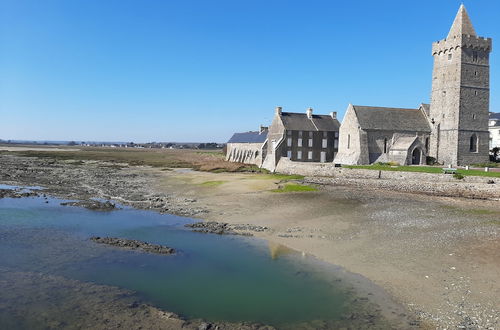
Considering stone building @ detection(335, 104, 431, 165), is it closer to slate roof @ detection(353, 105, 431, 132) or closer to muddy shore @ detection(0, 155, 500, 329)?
slate roof @ detection(353, 105, 431, 132)

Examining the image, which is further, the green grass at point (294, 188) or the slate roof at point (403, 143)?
the slate roof at point (403, 143)

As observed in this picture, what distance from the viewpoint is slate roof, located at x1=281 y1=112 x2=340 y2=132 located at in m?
52.8

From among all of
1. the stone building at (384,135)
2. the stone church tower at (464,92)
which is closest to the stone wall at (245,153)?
the stone building at (384,135)

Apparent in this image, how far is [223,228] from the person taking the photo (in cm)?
2025

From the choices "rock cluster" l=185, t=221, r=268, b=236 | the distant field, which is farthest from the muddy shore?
the distant field

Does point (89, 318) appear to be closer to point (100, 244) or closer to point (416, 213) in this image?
point (100, 244)

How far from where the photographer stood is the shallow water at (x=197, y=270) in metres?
10.8

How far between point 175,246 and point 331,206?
1259 cm

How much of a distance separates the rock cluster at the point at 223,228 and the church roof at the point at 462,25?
35530 mm

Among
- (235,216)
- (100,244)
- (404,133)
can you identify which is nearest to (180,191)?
(235,216)

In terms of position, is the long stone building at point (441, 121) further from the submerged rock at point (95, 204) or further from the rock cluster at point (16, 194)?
the rock cluster at point (16, 194)

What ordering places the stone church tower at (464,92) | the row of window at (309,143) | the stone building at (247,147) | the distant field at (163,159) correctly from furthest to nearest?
the stone building at (247,147) → the distant field at (163,159) → the row of window at (309,143) → the stone church tower at (464,92)

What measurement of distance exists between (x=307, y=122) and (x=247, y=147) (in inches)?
530

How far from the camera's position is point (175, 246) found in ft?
55.5
